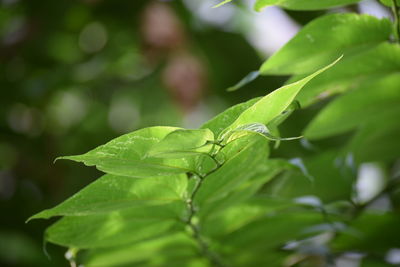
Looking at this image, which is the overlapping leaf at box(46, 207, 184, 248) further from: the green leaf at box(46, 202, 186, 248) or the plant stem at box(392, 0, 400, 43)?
the plant stem at box(392, 0, 400, 43)

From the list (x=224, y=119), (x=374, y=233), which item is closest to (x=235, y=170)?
(x=224, y=119)

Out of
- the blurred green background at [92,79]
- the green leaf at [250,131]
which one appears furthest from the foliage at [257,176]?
the blurred green background at [92,79]

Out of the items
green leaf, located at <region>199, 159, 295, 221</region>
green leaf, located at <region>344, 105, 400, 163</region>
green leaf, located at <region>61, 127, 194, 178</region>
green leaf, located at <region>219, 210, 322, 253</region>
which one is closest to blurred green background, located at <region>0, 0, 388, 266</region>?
green leaf, located at <region>344, 105, 400, 163</region>

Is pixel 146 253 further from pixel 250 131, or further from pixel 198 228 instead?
pixel 250 131

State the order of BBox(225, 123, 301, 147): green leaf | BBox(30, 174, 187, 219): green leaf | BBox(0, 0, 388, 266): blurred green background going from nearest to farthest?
BBox(225, 123, 301, 147): green leaf
BBox(30, 174, 187, 219): green leaf
BBox(0, 0, 388, 266): blurred green background

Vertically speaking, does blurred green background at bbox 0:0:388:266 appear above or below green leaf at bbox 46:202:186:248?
below

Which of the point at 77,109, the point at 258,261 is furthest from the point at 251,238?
the point at 77,109

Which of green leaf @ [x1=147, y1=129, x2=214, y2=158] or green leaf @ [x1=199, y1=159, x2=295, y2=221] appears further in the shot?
green leaf @ [x1=199, y1=159, x2=295, y2=221]
